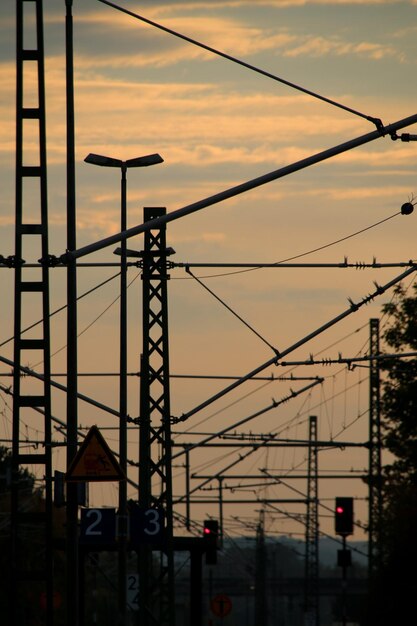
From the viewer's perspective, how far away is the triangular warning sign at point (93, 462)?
22.9 metres

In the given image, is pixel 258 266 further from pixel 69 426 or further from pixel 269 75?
pixel 269 75

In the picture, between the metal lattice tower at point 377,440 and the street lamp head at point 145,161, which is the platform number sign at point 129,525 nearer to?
the street lamp head at point 145,161

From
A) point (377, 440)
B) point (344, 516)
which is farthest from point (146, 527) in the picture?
point (377, 440)

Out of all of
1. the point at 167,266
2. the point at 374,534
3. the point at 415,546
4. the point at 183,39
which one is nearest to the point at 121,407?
the point at 167,266

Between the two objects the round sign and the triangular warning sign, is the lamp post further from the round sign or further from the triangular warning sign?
the round sign

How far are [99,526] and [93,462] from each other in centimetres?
875

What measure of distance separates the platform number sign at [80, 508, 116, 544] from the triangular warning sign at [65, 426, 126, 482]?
331 inches

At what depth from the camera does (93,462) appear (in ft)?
75.3

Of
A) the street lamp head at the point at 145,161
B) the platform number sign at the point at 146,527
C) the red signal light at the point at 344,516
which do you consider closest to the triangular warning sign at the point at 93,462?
the platform number sign at the point at 146,527

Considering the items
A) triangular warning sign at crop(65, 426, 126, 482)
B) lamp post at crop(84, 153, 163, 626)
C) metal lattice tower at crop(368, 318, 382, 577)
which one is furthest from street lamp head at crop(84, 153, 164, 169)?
metal lattice tower at crop(368, 318, 382, 577)

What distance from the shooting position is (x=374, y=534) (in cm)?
6050

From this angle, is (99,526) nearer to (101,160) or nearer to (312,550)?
(101,160)

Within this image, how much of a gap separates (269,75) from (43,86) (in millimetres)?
6318

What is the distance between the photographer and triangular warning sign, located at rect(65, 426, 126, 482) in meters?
22.9
